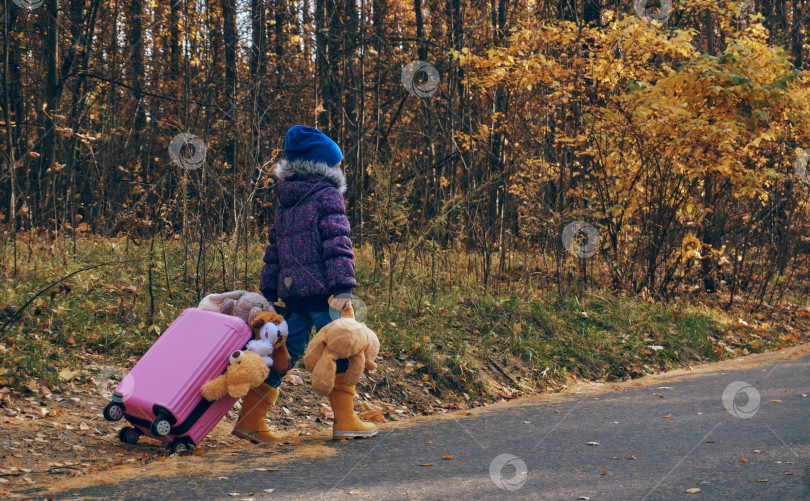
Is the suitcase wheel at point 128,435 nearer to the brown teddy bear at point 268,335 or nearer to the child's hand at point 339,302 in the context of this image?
the brown teddy bear at point 268,335

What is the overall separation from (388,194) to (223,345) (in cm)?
463

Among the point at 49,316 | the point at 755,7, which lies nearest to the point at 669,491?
the point at 49,316

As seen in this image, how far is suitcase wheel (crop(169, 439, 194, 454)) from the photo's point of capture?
4430 mm

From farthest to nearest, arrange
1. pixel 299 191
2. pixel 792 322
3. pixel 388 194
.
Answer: pixel 792 322 → pixel 388 194 → pixel 299 191

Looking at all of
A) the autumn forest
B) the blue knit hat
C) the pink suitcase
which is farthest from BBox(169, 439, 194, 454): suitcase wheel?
the autumn forest

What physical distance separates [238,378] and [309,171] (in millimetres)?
1418

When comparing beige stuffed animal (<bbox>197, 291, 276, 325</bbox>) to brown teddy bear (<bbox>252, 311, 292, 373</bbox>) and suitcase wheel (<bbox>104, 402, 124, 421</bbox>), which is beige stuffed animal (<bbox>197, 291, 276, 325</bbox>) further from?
suitcase wheel (<bbox>104, 402, 124, 421</bbox>)

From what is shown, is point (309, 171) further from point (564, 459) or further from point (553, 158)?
point (553, 158)

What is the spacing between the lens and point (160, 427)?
425 centimetres

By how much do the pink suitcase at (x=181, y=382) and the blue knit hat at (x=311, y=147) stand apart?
1168 millimetres

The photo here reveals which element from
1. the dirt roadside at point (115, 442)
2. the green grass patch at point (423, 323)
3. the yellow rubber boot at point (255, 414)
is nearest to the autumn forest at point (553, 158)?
the green grass patch at point (423, 323)

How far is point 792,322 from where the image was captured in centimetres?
1195

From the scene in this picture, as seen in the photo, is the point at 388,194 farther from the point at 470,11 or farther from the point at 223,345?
the point at 470,11

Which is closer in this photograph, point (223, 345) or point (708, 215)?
point (223, 345)
